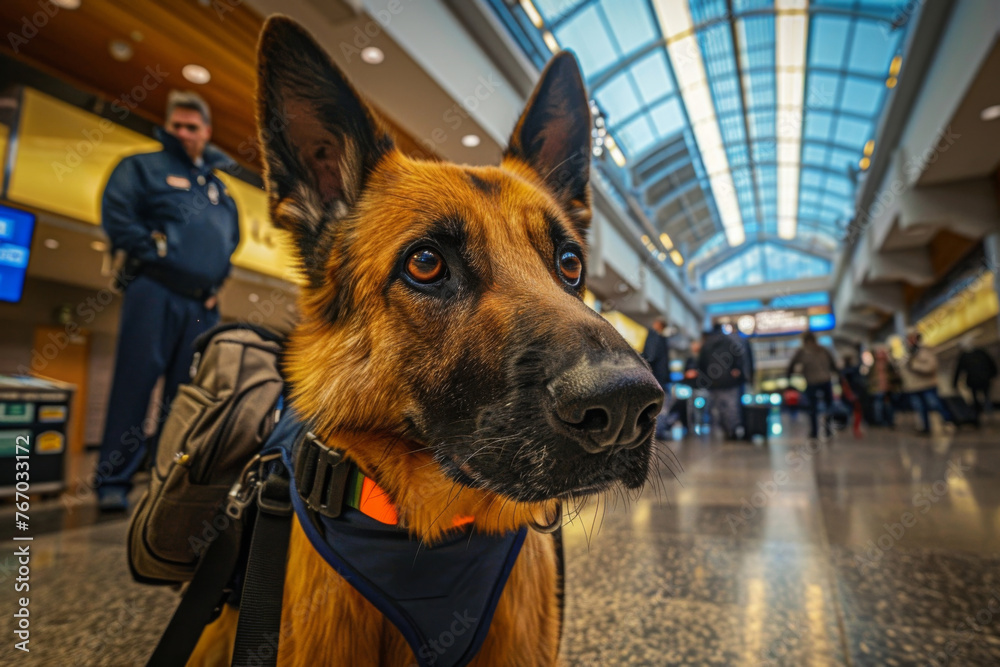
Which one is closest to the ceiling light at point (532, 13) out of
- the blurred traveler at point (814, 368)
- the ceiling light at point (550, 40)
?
the ceiling light at point (550, 40)

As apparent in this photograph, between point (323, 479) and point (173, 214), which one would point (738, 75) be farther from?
point (323, 479)

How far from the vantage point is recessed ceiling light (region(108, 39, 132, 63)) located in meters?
5.11

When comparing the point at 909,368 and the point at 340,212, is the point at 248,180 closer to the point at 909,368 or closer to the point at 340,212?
the point at 340,212

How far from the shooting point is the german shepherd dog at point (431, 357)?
0.76 meters

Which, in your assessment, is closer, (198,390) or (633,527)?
(198,390)

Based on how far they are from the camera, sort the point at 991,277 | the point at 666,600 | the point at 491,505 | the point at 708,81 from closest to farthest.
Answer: the point at 491,505, the point at 666,600, the point at 991,277, the point at 708,81

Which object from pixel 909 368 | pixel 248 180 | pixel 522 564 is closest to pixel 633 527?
pixel 522 564

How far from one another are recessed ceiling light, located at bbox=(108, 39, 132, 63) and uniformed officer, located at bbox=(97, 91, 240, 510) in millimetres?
3186

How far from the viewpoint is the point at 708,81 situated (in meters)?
13.8

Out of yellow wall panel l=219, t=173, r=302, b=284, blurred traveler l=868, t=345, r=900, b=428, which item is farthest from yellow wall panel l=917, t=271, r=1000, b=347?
yellow wall panel l=219, t=173, r=302, b=284

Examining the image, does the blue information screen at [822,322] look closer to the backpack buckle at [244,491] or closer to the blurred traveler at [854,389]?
the blurred traveler at [854,389]

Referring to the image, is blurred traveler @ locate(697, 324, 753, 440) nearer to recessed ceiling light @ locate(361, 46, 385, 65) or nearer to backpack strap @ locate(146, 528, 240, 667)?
recessed ceiling light @ locate(361, 46, 385, 65)

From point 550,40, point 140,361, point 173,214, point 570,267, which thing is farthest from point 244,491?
point 550,40

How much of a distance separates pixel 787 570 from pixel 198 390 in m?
2.27
